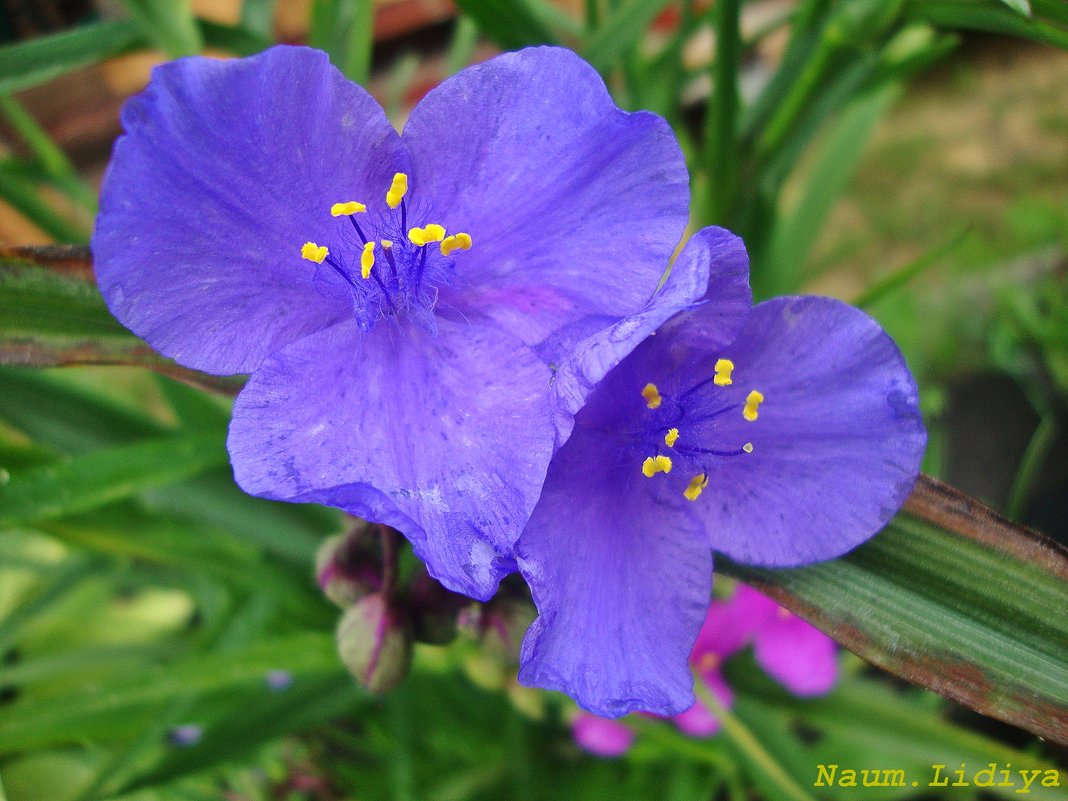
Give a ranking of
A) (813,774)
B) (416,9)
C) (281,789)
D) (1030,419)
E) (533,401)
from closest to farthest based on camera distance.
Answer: (533,401) < (813,774) < (281,789) < (1030,419) < (416,9)

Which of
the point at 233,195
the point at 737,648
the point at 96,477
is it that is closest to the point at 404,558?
the point at 96,477

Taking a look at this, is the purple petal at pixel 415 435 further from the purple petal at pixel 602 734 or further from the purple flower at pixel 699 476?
the purple petal at pixel 602 734

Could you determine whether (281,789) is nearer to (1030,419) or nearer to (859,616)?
(859,616)

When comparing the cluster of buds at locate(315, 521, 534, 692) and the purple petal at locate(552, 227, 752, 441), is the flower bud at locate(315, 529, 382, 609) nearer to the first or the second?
the cluster of buds at locate(315, 521, 534, 692)

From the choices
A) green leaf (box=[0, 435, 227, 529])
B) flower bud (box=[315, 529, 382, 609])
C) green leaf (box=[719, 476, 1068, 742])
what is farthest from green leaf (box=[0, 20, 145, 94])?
green leaf (box=[719, 476, 1068, 742])

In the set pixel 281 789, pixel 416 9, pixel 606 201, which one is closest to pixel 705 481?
pixel 606 201

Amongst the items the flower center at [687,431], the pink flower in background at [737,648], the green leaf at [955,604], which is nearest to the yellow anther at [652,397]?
the flower center at [687,431]
